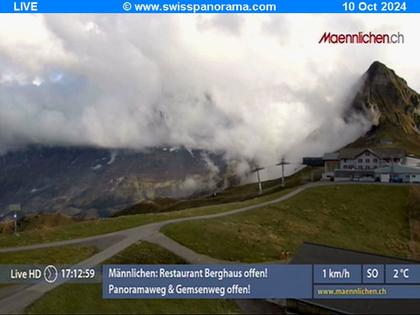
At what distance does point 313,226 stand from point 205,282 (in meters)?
53.8

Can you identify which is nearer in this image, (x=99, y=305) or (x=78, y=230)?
(x=99, y=305)

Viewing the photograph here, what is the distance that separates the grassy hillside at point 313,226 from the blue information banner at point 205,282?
25293 mm

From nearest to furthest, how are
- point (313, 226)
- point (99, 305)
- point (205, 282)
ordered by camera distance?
point (205, 282) < point (99, 305) < point (313, 226)

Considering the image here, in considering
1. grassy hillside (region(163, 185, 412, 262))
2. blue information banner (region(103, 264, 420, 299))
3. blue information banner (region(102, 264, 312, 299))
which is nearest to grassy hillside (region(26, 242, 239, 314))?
blue information banner (region(102, 264, 312, 299))

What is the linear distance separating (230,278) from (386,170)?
104744mm

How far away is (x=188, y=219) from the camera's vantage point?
231ft

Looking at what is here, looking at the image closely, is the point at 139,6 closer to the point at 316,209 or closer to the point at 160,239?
the point at 160,239

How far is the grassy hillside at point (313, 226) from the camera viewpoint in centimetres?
5978

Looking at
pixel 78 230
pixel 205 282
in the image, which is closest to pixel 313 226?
pixel 78 230

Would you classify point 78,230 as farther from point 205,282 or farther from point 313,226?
point 313,226

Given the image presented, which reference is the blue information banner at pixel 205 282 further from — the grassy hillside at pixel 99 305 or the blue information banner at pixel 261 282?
the grassy hillside at pixel 99 305

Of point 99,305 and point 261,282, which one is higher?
point 261,282

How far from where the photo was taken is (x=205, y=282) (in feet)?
95.5

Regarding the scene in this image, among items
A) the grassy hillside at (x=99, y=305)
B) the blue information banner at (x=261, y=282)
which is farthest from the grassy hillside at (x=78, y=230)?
the blue information banner at (x=261, y=282)
